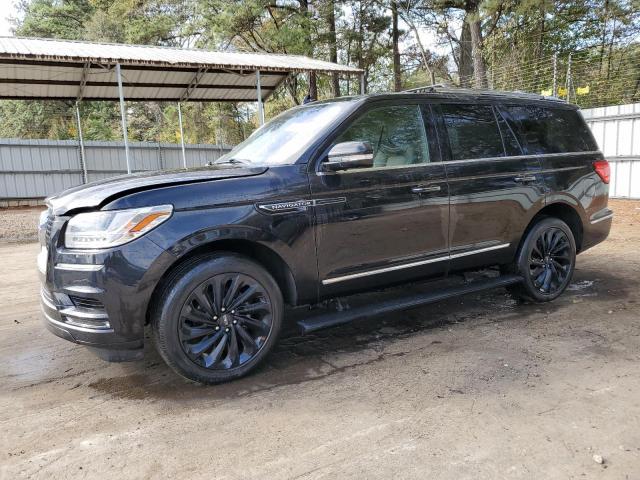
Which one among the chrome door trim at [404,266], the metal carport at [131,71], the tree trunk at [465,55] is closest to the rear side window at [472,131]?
the chrome door trim at [404,266]

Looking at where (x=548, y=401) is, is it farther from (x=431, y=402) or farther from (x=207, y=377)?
(x=207, y=377)

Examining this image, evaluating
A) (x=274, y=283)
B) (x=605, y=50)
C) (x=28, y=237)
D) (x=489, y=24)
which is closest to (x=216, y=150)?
(x=28, y=237)

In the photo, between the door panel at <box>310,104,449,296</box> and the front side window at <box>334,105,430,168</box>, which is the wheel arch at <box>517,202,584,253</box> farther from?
the front side window at <box>334,105,430,168</box>

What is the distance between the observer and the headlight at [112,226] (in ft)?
9.93

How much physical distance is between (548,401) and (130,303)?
103 inches

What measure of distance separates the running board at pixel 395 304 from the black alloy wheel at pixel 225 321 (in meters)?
0.33

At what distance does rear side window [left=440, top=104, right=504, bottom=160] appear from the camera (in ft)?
14.4

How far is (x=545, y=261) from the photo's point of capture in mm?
5047

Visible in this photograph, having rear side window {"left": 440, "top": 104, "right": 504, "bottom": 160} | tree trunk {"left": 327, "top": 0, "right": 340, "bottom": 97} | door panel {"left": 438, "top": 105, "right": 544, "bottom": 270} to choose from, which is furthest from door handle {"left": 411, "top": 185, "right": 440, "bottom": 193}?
tree trunk {"left": 327, "top": 0, "right": 340, "bottom": 97}

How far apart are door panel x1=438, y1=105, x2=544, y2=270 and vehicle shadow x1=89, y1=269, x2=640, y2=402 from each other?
22.5 inches

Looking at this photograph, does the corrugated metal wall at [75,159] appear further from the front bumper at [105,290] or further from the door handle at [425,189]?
the front bumper at [105,290]

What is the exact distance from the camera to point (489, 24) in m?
21.7

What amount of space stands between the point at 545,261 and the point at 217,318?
3404mm

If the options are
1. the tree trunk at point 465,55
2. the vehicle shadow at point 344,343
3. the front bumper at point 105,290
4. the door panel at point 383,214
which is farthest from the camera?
the tree trunk at point 465,55
